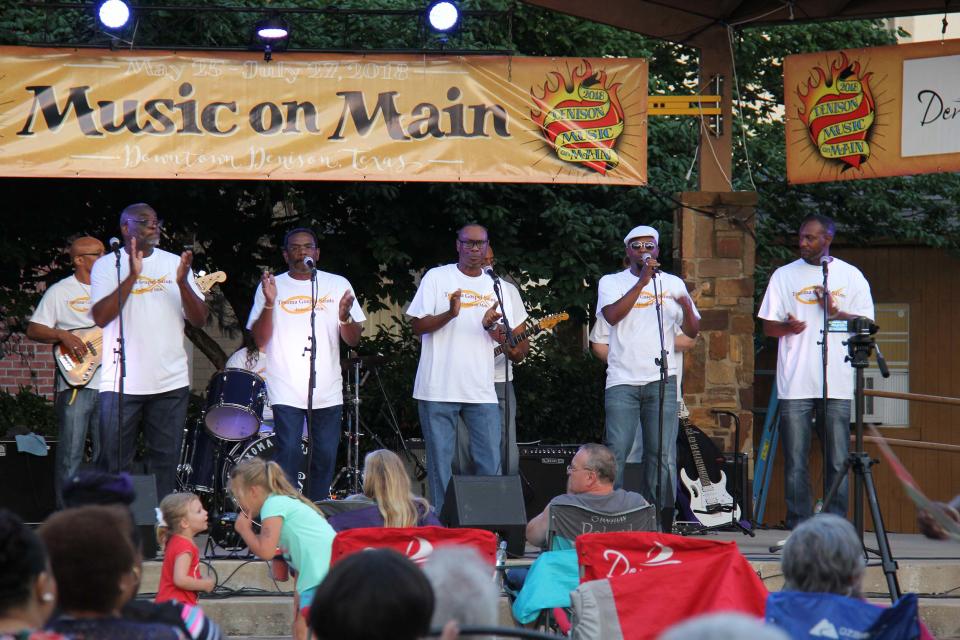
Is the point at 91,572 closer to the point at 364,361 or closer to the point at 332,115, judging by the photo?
the point at 332,115

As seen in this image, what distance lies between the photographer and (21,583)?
9.43 feet

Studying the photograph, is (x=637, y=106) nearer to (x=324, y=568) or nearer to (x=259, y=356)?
(x=259, y=356)

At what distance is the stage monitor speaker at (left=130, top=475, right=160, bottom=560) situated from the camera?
6.98 meters

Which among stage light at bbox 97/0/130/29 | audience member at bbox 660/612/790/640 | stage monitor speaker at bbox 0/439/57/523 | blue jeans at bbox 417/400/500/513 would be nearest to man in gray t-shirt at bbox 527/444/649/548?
blue jeans at bbox 417/400/500/513

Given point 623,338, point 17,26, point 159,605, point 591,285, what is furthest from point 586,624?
point 17,26

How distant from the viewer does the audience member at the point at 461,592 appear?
3.02 metres

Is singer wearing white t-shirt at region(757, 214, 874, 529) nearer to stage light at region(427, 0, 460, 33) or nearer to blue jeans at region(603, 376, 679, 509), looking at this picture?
blue jeans at region(603, 376, 679, 509)

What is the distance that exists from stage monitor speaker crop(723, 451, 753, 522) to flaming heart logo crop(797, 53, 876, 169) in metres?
2.25

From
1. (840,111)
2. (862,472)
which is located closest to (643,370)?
(862,472)

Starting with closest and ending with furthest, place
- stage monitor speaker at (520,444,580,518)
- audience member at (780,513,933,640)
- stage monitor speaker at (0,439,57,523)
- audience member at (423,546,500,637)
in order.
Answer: audience member at (423,546,500,637), audience member at (780,513,933,640), stage monitor speaker at (0,439,57,523), stage monitor speaker at (520,444,580,518)

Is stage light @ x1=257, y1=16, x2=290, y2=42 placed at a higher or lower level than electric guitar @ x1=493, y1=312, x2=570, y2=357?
higher

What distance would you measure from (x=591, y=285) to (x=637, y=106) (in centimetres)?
225

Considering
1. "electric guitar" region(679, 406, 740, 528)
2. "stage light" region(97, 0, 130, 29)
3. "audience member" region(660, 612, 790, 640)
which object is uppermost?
"stage light" region(97, 0, 130, 29)

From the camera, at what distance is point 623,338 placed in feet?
26.8
